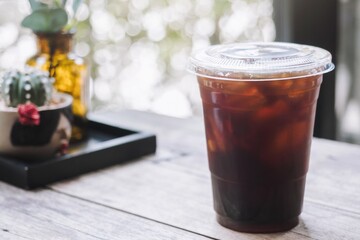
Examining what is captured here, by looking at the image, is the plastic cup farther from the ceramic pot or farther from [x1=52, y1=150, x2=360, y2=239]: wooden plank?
the ceramic pot

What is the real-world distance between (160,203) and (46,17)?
44 cm

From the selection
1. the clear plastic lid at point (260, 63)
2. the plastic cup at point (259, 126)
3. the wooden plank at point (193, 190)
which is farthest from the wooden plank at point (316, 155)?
the clear plastic lid at point (260, 63)

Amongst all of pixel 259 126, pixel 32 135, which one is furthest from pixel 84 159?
pixel 259 126

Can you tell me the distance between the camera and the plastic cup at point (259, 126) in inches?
32.5

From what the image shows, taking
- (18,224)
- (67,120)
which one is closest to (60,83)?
(67,120)

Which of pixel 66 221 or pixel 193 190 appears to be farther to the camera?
pixel 193 190

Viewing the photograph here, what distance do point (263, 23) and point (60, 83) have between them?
1075 mm

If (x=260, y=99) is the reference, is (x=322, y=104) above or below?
below

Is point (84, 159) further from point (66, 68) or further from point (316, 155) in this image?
point (316, 155)

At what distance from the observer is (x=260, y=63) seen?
83cm

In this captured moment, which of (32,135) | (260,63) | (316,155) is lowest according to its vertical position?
(316,155)

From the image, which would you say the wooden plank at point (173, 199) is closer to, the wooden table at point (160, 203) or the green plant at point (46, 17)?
the wooden table at point (160, 203)

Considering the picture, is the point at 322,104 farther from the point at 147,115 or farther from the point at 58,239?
the point at 58,239

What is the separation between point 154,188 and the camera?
108 centimetres
